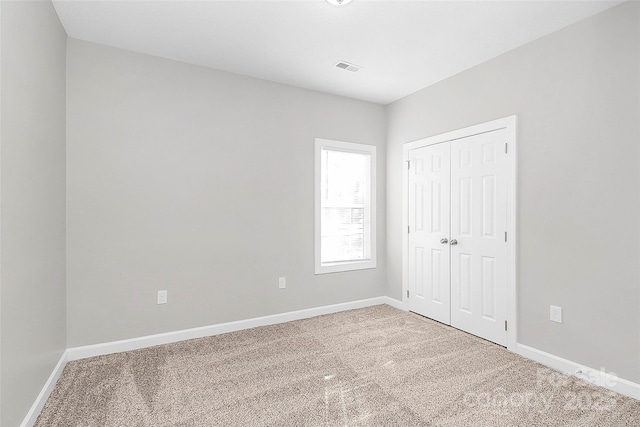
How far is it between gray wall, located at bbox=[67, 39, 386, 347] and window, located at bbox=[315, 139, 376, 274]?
0.14 meters

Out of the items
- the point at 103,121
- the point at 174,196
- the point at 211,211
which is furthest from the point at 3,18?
the point at 211,211

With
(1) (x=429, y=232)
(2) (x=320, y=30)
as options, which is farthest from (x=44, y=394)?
(1) (x=429, y=232)

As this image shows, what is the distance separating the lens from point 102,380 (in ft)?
7.77

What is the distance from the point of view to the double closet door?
3.05 m

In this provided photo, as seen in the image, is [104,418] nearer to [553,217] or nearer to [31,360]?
[31,360]

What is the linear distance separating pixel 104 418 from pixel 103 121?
229 cm

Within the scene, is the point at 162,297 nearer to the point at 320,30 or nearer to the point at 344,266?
the point at 344,266

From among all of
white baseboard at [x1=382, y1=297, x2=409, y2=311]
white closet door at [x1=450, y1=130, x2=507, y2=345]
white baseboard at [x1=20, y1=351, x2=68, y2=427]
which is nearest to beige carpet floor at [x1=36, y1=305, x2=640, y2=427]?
white baseboard at [x1=20, y1=351, x2=68, y2=427]

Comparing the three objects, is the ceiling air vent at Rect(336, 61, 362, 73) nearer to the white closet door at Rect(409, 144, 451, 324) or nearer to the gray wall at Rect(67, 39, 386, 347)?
the gray wall at Rect(67, 39, 386, 347)

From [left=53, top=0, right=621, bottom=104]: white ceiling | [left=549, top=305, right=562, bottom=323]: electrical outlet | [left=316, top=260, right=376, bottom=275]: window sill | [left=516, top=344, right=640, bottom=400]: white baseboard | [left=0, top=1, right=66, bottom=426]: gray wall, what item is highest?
[left=53, top=0, right=621, bottom=104]: white ceiling

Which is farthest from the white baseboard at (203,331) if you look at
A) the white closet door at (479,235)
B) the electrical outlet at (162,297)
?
the white closet door at (479,235)

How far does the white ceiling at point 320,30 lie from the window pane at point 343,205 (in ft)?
3.79

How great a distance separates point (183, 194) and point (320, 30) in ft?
6.33

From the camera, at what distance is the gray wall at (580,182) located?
2.23m
